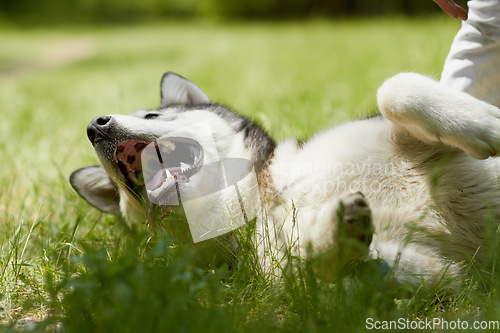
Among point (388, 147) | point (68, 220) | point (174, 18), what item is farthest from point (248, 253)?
point (174, 18)

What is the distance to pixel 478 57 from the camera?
10.1ft

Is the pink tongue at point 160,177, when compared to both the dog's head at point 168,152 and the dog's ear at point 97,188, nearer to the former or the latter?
the dog's head at point 168,152

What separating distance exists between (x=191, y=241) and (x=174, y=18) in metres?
30.7

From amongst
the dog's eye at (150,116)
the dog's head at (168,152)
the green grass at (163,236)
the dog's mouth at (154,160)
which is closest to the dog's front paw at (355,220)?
the green grass at (163,236)

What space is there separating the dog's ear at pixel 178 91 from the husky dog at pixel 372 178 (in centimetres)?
57

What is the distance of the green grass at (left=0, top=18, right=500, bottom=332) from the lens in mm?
1584

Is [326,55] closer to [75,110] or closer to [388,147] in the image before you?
[75,110]

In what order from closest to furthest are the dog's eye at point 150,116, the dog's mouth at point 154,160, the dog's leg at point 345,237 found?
1. the dog's leg at point 345,237
2. the dog's mouth at point 154,160
3. the dog's eye at point 150,116

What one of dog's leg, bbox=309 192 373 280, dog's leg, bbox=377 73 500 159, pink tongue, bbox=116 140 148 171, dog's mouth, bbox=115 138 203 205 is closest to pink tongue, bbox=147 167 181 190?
dog's mouth, bbox=115 138 203 205

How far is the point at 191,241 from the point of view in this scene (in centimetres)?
235

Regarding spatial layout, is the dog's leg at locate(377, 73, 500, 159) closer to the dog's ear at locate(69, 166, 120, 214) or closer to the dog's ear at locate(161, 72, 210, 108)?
the dog's ear at locate(161, 72, 210, 108)

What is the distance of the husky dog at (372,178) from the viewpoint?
1979 mm

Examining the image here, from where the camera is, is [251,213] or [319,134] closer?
[251,213]

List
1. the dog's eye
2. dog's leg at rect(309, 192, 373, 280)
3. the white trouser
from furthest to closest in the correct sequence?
1. the white trouser
2. the dog's eye
3. dog's leg at rect(309, 192, 373, 280)
